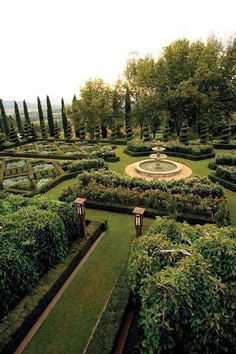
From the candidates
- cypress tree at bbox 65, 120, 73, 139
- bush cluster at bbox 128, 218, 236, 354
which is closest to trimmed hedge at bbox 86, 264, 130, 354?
bush cluster at bbox 128, 218, 236, 354

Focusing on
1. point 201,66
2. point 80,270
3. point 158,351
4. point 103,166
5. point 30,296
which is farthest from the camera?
point 201,66

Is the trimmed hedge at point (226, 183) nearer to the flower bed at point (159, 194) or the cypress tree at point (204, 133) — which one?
the flower bed at point (159, 194)

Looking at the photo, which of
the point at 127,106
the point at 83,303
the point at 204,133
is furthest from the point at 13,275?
the point at 127,106

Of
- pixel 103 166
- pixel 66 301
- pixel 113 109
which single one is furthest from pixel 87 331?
pixel 113 109

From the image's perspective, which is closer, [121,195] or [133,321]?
[133,321]

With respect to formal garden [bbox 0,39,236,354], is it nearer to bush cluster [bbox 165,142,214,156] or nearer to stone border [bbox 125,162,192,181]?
stone border [bbox 125,162,192,181]

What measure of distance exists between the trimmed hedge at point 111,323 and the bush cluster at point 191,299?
2.94 ft

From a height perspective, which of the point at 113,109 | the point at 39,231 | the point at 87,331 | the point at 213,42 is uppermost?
the point at 213,42

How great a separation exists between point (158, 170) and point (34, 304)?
524 inches

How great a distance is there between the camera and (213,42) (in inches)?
1136

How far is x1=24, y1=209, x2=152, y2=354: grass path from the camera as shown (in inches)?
213

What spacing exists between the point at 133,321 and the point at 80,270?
9.52 feet

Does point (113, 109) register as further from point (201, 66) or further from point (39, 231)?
point (39, 231)

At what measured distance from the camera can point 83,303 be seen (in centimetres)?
→ 652
